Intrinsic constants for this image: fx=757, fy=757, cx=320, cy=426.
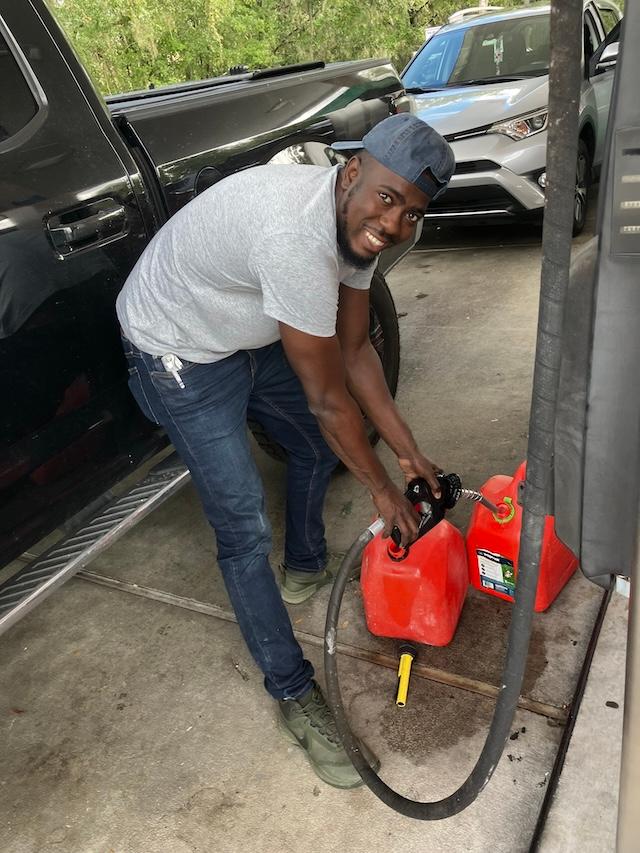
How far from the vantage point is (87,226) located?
195 centimetres

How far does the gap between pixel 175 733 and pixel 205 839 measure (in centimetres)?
36

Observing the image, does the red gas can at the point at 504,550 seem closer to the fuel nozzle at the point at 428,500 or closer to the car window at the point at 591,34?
the fuel nozzle at the point at 428,500

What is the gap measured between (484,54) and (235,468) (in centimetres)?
535

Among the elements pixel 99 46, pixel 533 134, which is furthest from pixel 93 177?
pixel 99 46

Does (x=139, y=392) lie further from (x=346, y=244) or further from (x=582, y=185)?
(x=582, y=185)

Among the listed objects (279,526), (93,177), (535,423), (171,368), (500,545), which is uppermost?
(93,177)

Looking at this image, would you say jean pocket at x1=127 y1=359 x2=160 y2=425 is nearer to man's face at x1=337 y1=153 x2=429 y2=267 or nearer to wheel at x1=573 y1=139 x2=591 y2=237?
man's face at x1=337 y1=153 x2=429 y2=267

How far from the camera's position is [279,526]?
298cm

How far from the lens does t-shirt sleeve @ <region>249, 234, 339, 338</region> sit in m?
1.56

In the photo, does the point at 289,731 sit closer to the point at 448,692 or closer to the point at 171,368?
the point at 448,692

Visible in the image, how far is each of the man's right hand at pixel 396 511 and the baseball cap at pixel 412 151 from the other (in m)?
0.67

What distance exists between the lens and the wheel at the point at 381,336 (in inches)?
115

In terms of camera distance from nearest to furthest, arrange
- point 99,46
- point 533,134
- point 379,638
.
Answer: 1. point 379,638
2. point 533,134
3. point 99,46

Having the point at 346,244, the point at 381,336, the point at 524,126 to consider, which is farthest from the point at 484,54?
the point at 346,244
